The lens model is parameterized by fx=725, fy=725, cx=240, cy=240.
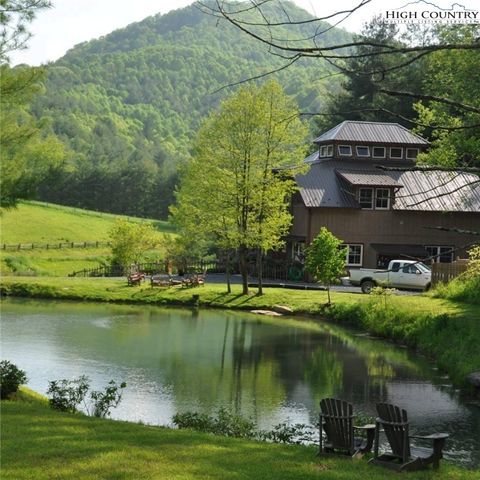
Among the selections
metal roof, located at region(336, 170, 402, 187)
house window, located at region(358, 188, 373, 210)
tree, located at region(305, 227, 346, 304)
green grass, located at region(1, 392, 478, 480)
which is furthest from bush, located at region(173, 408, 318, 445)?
house window, located at region(358, 188, 373, 210)

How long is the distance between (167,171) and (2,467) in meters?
96.9

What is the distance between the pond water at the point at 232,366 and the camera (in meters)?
16.9

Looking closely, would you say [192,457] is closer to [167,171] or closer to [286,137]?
[286,137]

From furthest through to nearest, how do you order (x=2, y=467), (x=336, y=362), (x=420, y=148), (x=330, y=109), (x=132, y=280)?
(x=330, y=109) < (x=420, y=148) < (x=132, y=280) < (x=336, y=362) < (x=2, y=467)

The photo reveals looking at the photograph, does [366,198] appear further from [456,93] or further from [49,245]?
[49,245]

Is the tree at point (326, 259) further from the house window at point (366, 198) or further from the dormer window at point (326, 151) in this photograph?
the dormer window at point (326, 151)

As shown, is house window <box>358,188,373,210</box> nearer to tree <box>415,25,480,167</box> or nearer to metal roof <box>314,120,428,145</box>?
metal roof <box>314,120,428,145</box>

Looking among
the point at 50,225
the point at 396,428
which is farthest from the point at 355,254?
the point at 50,225

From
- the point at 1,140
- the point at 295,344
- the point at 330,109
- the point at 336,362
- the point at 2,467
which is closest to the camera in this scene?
the point at 2,467

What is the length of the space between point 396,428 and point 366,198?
114 ft

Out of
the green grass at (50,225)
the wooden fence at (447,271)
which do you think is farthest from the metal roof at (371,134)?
the green grass at (50,225)

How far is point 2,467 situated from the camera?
29.2 ft

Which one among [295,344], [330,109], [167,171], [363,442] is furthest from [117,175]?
[363,442]

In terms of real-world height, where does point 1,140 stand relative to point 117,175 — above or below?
below
